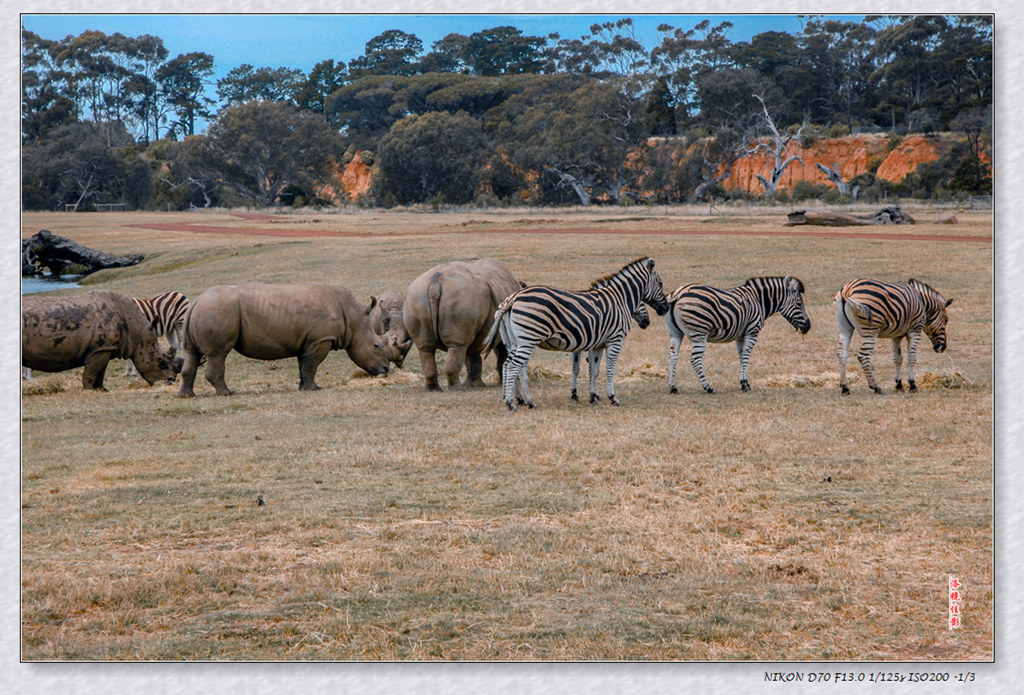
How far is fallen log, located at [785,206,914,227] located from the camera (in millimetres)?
36344

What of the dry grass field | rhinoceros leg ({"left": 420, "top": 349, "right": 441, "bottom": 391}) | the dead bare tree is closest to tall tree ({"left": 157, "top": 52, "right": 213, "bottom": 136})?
the dry grass field

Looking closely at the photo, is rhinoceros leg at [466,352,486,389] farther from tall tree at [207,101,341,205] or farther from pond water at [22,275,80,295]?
pond water at [22,275,80,295]

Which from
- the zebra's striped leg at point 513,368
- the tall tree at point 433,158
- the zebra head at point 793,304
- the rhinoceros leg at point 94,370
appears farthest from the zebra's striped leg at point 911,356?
the tall tree at point 433,158

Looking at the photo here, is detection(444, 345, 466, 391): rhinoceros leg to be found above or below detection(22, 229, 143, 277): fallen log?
below

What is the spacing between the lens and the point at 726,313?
49.4ft

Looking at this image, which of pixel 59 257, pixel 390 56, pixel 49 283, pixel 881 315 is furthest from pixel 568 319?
pixel 59 257

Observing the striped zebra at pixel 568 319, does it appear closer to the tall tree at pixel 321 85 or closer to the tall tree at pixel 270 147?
the tall tree at pixel 321 85

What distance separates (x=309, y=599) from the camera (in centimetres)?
657

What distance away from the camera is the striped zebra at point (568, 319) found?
43.6 feet

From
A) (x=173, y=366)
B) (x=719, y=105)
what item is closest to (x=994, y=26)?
(x=173, y=366)

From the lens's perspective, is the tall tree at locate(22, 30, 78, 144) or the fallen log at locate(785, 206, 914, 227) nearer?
the tall tree at locate(22, 30, 78, 144)

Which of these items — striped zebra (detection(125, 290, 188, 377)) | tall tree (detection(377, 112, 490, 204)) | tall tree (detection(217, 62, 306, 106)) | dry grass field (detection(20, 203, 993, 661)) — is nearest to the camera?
dry grass field (detection(20, 203, 993, 661))

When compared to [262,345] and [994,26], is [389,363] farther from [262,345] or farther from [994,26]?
[994,26]

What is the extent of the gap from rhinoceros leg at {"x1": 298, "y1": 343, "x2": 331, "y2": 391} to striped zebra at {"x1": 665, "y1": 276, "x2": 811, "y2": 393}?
5575mm
